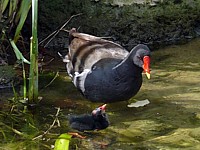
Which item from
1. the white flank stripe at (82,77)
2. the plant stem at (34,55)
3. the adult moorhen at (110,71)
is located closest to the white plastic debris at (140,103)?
the adult moorhen at (110,71)

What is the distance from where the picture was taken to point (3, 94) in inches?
213

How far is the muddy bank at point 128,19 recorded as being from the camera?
705 centimetres

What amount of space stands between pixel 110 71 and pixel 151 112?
510 millimetres

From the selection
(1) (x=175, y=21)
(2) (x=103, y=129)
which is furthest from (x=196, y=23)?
(2) (x=103, y=129)

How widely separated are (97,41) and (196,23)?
247 cm

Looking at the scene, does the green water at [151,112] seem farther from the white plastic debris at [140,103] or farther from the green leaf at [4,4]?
the green leaf at [4,4]

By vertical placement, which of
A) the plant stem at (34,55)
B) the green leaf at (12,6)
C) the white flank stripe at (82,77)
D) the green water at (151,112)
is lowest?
the green water at (151,112)

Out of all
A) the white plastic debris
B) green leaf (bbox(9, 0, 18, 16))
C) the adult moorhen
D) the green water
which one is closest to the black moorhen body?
the green water

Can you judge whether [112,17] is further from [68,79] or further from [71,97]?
[71,97]

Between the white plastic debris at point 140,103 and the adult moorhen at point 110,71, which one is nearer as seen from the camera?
the adult moorhen at point 110,71

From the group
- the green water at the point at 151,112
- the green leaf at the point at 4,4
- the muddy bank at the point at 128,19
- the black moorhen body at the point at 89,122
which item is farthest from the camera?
the muddy bank at the point at 128,19

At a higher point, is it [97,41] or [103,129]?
[97,41]

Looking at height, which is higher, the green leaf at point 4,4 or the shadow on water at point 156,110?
the green leaf at point 4,4

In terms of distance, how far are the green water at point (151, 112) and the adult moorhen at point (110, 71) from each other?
0.20 m
